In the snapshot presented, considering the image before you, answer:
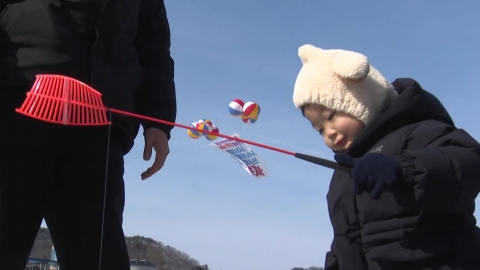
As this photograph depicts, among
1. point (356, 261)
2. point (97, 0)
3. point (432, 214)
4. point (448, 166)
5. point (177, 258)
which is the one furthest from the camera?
point (177, 258)

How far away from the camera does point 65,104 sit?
1.44 metres

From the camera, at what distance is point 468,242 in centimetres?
128

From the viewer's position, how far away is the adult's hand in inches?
68.0

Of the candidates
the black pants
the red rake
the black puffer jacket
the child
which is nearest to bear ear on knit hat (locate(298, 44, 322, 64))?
the child

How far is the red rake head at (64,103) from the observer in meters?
1.40

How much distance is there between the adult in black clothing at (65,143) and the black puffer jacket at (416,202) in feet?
2.03

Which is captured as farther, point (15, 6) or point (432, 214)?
point (15, 6)

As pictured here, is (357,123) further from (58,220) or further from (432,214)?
(58,220)

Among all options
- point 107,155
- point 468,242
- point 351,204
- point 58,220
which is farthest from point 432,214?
point 58,220

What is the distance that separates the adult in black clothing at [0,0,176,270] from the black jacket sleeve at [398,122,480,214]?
30.5 inches

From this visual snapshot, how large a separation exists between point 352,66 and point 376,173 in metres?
0.37

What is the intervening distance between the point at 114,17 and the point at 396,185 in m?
→ 0.93

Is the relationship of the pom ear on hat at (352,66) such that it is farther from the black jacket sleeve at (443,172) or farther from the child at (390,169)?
the black jacket sleeve at (443,172)

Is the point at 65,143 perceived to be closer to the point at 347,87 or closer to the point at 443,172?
the point at 347,87
